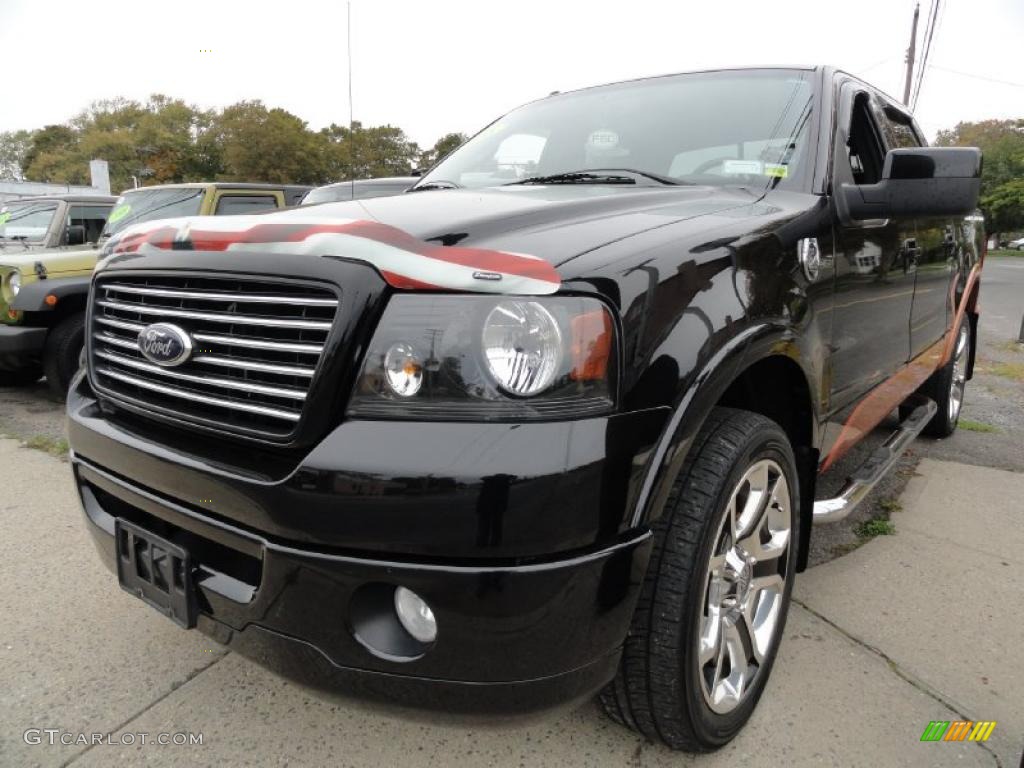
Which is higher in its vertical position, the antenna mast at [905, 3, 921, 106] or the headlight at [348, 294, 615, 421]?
the antenna mast at [905, 3, 921, 106]

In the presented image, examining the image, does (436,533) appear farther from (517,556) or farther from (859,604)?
(859,604)

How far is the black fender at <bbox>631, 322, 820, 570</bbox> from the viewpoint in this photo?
1.38 m

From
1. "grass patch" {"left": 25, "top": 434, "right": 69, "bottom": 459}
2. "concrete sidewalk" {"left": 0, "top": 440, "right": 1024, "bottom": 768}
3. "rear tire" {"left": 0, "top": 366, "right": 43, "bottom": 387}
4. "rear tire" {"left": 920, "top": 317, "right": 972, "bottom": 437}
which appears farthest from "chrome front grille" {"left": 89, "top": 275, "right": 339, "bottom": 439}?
"rear tire" {"left": 0, "top": 366, "right": 43, "bottom": 387}

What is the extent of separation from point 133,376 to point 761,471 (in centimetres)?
154

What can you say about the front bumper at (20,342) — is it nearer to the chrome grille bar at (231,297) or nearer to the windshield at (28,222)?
the windshield at (28,222)

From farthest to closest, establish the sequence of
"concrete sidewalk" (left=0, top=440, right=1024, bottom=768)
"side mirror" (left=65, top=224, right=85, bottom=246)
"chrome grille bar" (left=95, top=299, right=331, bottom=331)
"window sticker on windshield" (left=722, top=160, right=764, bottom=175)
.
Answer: "side mirror" (left=65, top=224, right=85, bottom=246)
"window sticker on windshield" (left=722, top=160, right=764, bottom=175)
"concrete sidewalk" (left=0, top=440, right=1024, bottom=768)
"chrome grille bar" (left=95, top=299, right=331, bottom=331)

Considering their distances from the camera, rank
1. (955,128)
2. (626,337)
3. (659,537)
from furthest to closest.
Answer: (955,128)
(659,537)
(626,337)

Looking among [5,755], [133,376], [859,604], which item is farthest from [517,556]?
[859,604]

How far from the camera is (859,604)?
255cm

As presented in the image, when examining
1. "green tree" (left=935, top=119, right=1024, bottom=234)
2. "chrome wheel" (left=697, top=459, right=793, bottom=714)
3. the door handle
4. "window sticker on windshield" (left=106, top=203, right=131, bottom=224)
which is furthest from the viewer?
"green tree" (left=935, top=119, right=1024, bottom=234)

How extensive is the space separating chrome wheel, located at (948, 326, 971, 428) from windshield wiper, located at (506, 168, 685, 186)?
9.77 feet

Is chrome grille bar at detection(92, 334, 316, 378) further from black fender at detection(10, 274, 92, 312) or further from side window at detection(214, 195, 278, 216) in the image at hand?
side window at detection(214, 195, 278, 216)

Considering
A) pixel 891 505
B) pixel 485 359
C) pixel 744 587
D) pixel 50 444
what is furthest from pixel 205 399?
pixel 50 444

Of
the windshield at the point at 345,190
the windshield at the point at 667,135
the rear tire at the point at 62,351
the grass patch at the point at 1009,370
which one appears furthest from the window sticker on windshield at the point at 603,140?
the grass patch at the point at 1009,370
